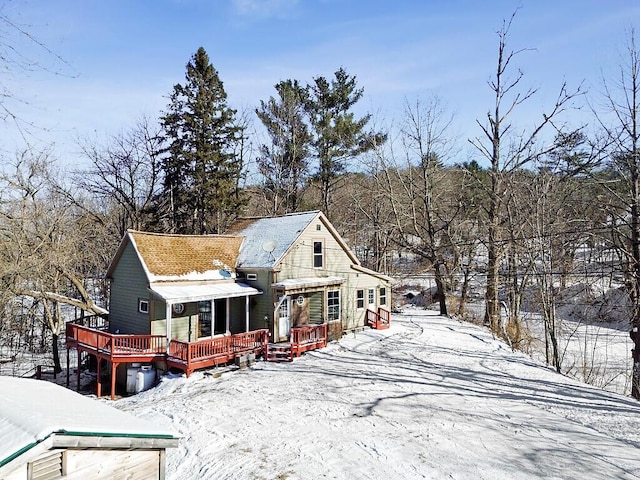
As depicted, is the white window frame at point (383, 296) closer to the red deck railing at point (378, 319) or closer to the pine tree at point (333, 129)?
the red deck railing at point (378, 319)

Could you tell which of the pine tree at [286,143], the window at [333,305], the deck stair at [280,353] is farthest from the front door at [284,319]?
the pine tree at [286,143]

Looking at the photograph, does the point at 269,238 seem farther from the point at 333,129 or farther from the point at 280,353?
Answer: the point at 333,129

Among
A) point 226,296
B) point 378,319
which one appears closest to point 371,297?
point 378,319

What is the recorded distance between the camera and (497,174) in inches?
917

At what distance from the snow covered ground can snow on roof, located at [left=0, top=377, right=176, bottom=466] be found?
2720mm

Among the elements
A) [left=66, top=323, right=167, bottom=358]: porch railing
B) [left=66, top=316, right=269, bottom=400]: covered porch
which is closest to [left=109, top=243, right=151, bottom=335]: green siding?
[left=66, top=323, right=167, bottom=358]: porch railing

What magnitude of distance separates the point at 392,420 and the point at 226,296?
8205mm

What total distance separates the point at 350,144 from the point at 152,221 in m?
15.8

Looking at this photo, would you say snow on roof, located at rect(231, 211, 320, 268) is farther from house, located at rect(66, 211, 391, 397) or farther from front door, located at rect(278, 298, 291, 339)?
front door, located at rect(278, 298, 291, 339)

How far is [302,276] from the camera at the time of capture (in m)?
18.6

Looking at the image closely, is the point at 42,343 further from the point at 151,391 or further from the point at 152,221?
the point at 151,391

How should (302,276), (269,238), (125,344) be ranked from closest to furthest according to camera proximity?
(125,344) < (302,276) < (269,238)

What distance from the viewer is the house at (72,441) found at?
187 inches

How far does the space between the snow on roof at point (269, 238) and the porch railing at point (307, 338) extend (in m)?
2.90
